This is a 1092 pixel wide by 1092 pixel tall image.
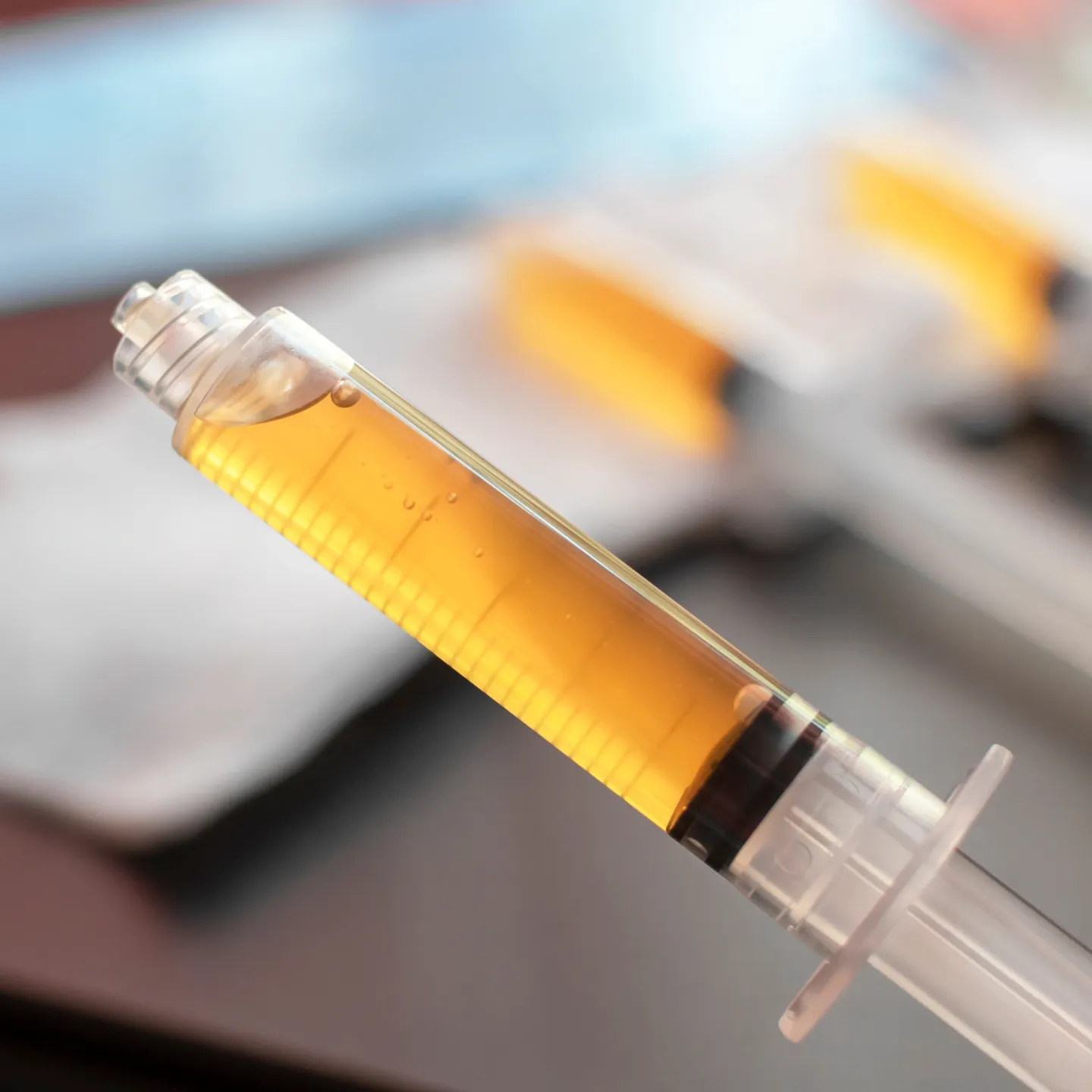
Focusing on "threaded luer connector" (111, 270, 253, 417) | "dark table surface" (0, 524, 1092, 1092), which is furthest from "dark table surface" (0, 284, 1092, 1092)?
"threaded luer connector" (111, 270, 253, 417)

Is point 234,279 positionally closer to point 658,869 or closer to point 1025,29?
point 658,869

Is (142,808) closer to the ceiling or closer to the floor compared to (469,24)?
closer to the floor

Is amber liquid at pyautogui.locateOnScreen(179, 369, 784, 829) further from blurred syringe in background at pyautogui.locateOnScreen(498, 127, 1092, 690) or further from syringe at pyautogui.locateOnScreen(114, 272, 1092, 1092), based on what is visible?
blurred syringe in background at pyautogui.locateOnScreen(498, 127, 1092, 690)

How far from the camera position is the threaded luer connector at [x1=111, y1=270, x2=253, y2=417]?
287 mm

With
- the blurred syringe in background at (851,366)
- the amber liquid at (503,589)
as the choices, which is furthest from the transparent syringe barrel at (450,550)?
the blurred syringe in background at (851,366)

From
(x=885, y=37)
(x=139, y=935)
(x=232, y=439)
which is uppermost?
(x=885, y=37)

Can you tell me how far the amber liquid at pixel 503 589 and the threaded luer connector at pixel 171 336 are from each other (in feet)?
0.05

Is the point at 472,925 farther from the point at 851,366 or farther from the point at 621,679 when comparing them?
the point at 851,366

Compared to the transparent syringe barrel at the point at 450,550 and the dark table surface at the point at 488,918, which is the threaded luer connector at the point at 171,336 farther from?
the dark table surface at the point at 488,918

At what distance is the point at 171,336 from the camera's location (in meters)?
0.29

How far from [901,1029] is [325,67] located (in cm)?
80

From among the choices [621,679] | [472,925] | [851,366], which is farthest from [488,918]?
[851,366]

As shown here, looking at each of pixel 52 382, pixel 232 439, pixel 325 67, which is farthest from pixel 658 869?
pixel 325 67

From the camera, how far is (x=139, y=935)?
1.10 feet
